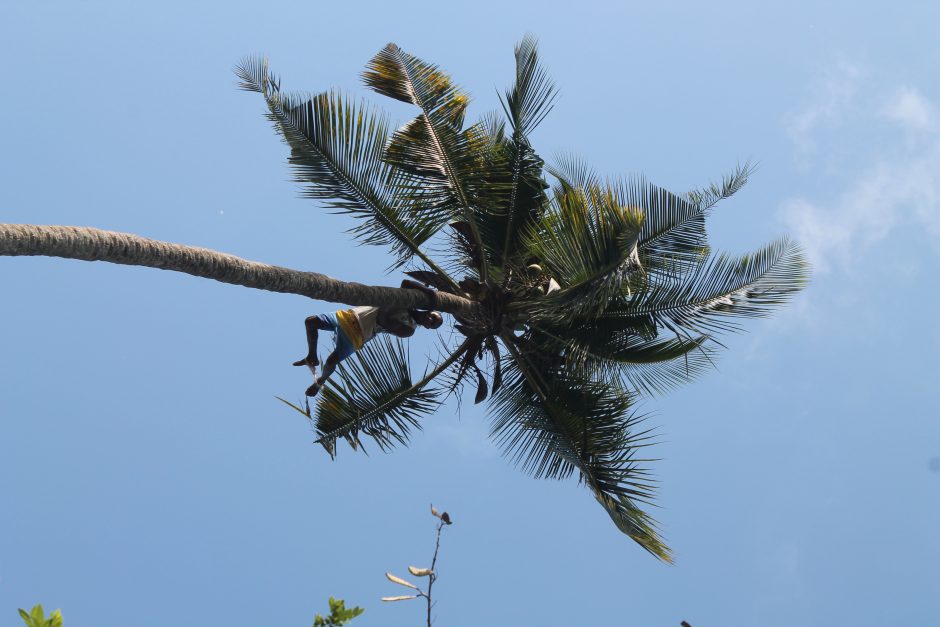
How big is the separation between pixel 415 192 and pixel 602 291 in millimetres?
2749

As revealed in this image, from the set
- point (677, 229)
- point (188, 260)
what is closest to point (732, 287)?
point (677, 229)

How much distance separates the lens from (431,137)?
9.11 metres

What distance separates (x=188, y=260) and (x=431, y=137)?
3732 millimetres

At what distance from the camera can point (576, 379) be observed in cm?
914

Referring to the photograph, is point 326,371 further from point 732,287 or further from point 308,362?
point 732,287

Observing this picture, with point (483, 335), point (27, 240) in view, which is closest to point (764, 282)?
point (483, 335)

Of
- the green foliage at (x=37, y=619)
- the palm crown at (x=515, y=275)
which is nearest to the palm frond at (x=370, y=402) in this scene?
the palm crown at (x=515, y=275)

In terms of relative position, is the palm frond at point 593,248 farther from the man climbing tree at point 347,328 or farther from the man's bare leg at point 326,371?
the man's bare leg at point 326,371

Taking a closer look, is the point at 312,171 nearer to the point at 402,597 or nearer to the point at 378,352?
the point at 378,352

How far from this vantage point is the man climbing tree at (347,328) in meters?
7.66

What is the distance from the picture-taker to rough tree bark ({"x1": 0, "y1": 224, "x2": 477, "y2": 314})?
200 inches

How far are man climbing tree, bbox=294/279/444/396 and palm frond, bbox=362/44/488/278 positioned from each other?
138 cm

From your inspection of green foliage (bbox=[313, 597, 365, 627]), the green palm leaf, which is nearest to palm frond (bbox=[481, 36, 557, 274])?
the green palm leaf

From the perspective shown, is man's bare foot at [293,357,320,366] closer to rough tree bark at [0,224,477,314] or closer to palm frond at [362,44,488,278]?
rough tree bark at [0,224,477,314]
